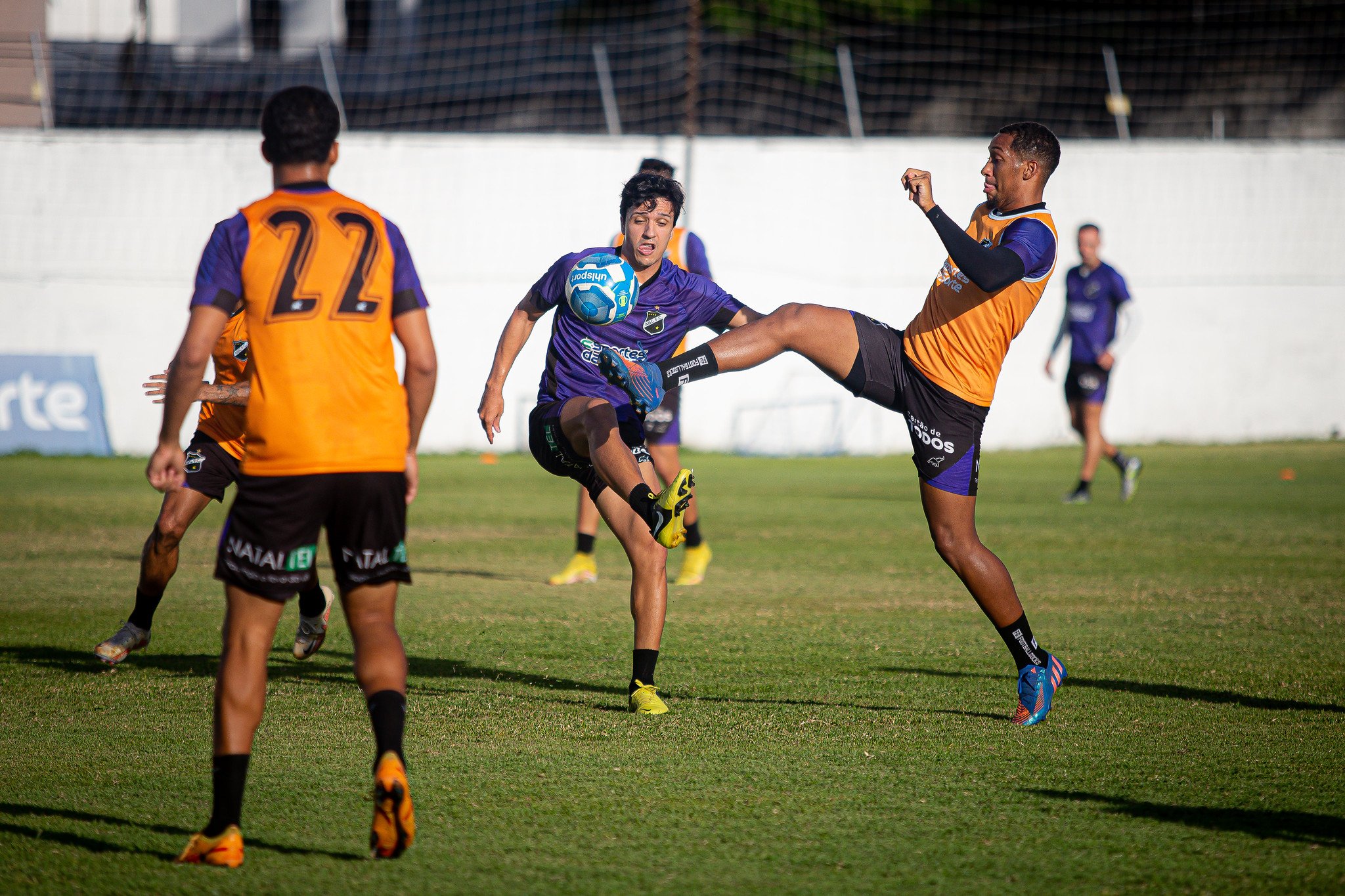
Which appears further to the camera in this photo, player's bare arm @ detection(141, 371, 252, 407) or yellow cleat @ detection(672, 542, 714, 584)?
yellow cleat @ detection(672, 542, 714, 584)

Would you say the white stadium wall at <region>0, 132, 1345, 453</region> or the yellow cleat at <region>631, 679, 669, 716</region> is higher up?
the white stadium wall at <region>0, 132, 1345, 453</region>

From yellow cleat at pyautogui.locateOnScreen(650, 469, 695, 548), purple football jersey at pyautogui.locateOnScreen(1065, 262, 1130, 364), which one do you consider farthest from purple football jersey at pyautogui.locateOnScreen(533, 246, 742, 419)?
purple football jersey at pyautogui.locateOnScreen(1065, 262, 1130, 364)

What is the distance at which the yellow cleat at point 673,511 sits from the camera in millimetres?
4977

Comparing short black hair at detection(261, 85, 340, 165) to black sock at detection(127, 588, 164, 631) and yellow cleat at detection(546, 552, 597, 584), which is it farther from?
yellow cleat at detection(546, 552, 597, 584)

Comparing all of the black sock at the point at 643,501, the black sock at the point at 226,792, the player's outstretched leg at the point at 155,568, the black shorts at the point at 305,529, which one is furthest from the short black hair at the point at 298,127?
the player's outstretched leg at the point at 155,568

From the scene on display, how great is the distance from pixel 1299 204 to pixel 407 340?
20282mm

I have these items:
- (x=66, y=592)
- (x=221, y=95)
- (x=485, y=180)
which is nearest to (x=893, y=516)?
(x=66, y=592)

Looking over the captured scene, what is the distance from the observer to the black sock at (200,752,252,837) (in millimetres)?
3504

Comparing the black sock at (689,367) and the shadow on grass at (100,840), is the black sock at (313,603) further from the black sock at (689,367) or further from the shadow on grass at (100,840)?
the shadow on grass at (100,840)

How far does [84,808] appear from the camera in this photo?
405 cm

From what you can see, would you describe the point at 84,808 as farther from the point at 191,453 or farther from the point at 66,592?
the point at 66,592

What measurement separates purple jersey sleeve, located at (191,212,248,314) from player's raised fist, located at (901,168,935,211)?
255 centimetres

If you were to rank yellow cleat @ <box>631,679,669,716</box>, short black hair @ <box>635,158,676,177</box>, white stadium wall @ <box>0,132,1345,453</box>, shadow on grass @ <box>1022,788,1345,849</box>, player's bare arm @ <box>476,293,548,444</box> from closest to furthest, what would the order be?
shadow on grass @ <box>1022,788,1345,849</box> < yellow cleat @ <box>631,679,669,716</box> < player's bare arm @ <box>476,293,548,444</box> < short black hair @ <box>635,158,676,177</box> < white stadium wall @ <box>0,132,1345,453</box>

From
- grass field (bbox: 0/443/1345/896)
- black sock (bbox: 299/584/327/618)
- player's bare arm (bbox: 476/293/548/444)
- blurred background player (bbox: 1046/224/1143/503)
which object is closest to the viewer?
grass field (bbox: 0/443/1345/896)
